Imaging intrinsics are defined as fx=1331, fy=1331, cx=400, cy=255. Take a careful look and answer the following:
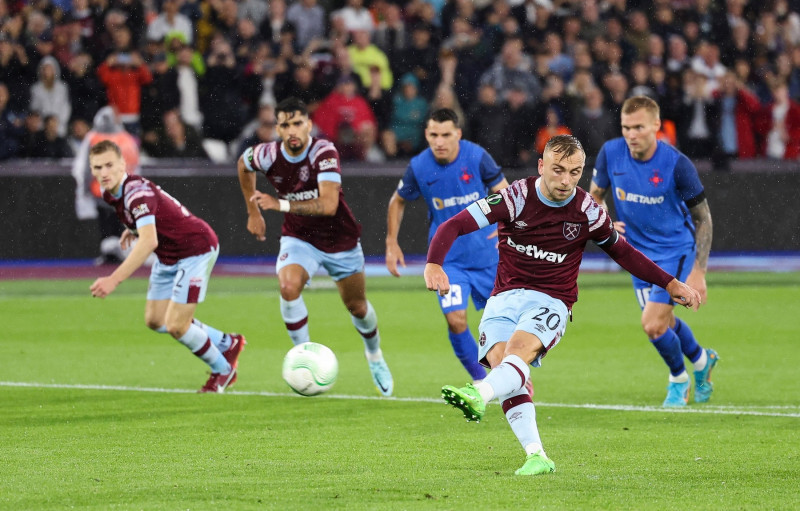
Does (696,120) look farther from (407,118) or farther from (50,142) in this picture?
(50,142)

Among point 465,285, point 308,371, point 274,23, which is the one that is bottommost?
point 308,371

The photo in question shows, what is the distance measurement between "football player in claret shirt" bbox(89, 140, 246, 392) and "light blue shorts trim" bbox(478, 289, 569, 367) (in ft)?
11.0

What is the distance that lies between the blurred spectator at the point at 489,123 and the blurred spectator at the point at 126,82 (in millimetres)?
4665

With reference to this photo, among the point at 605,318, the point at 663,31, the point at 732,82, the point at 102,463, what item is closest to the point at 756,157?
the point at 732,82

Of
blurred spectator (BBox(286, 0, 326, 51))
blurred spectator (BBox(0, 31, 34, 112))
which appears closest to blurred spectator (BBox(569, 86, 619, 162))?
blurred spectator (BBox(286, 0, 326, 51))

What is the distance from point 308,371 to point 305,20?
12.7 m

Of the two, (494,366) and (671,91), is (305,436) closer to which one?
(494,366)

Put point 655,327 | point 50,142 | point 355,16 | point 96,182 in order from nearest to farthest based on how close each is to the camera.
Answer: point 655,327 → point 96,182 → point 50,142 → point 355,16

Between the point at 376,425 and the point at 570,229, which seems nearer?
the point at 570,229

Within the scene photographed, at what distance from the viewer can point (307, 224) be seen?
10.1 metres

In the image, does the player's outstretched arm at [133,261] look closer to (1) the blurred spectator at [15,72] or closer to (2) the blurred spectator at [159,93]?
(2) the blurred spectator at [159,93]

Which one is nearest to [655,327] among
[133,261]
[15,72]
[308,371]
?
[308,371]

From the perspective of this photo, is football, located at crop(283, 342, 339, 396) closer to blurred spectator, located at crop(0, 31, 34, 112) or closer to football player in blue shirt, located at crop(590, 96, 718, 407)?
football player in blue shirt, located at crop(590, 96, 718, 407)

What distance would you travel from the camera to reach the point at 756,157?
68.6ft
